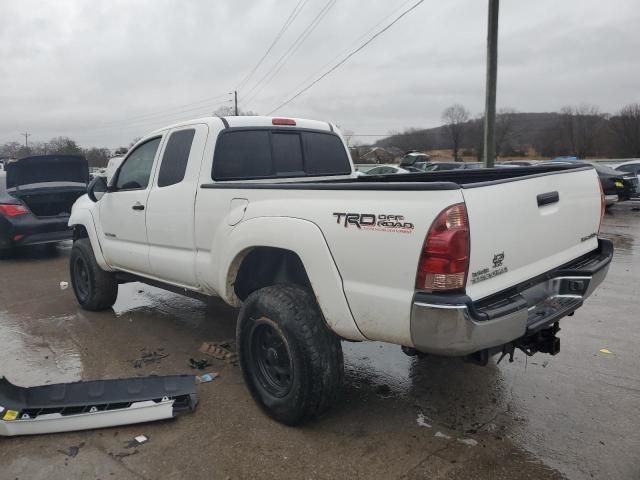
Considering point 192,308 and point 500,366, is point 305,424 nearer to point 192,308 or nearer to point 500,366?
point 500,366

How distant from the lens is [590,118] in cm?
6291

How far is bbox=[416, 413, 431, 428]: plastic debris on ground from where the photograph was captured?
3286 millimetres

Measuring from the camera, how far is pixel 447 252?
2.41 m

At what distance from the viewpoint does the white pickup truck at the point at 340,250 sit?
249 cm

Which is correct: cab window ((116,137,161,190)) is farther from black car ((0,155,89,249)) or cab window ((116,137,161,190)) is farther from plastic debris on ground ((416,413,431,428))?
black car ((0,155,89,249))

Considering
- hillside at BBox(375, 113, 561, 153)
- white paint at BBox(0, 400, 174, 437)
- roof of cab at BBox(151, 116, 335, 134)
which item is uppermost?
hillside at BBox(375, 113, 561, 153)

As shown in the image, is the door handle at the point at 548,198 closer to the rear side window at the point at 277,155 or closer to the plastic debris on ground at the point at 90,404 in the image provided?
the rear side window at the point at 277,155

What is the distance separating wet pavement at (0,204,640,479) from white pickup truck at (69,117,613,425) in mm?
331

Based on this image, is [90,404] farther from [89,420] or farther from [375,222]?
[375,222]

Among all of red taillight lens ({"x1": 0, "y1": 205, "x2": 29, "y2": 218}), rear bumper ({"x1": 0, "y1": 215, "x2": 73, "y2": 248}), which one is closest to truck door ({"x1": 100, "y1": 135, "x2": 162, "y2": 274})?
rear bumper ({"x1": 0, "y1": 215, "x2": 73, "y2": 248})

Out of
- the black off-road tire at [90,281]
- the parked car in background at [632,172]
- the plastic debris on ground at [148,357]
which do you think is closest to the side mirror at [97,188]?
the black off-road tire at [90,281]

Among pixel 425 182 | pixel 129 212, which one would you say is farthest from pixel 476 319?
pixel 129 212

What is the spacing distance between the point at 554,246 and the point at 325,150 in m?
2.38

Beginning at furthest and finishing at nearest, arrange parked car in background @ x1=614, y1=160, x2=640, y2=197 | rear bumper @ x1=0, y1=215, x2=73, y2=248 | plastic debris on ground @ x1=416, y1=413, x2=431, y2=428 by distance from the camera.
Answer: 1. parked car in background @ x1=614, y1=160, x2=640, y2=197
2. rear bumper @ x1=0, y1=215, x2=73, y2=248
3. plastic debris on ground @ x1=416, y1=413, x2=431, y2=428
